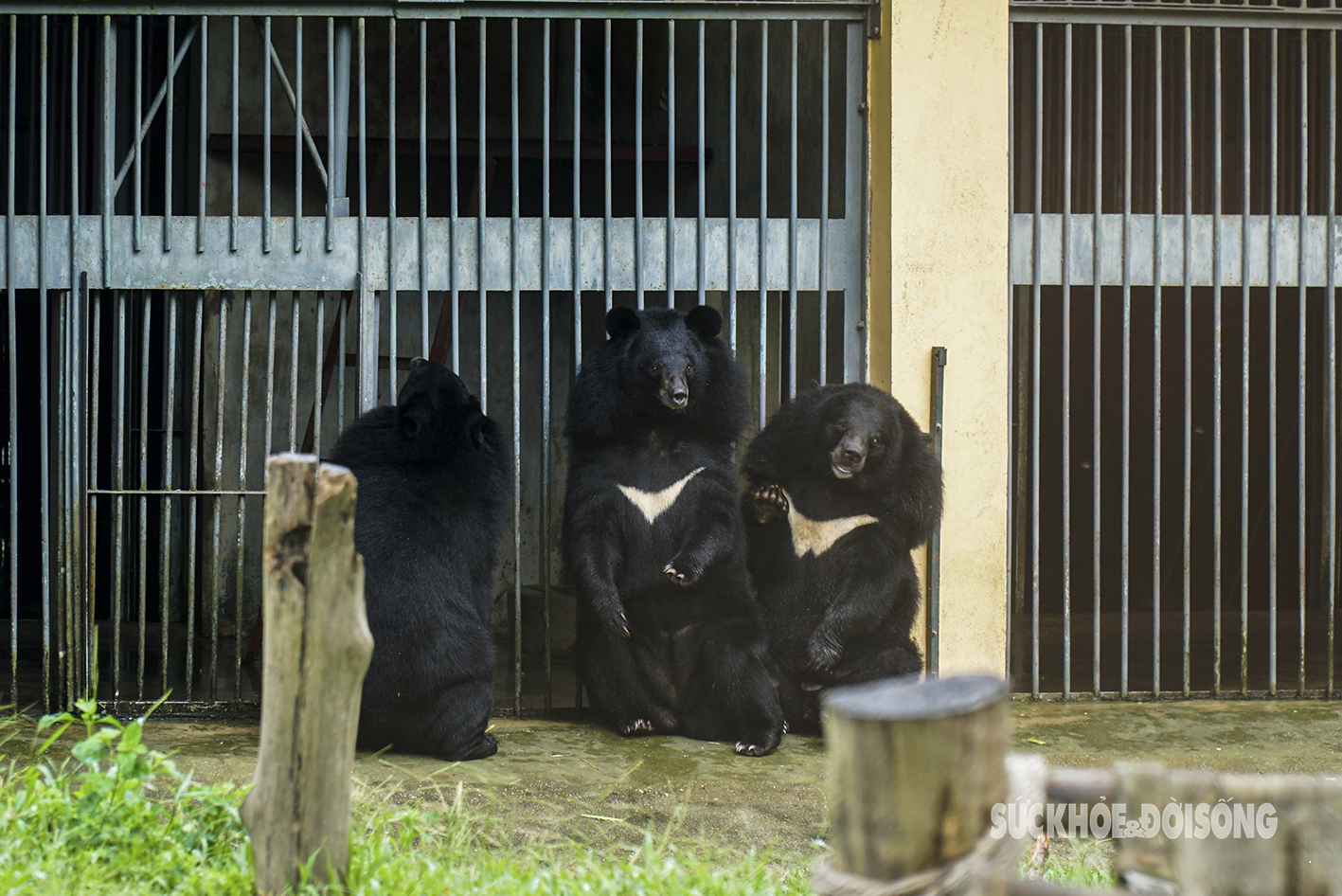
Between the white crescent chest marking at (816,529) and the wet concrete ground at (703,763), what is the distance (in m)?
0.77

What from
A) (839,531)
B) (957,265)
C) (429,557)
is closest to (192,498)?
(429,557)

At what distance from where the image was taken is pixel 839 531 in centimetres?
496

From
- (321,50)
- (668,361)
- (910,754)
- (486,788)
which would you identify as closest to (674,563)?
(668,361)

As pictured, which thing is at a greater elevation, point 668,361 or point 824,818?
point 668,361

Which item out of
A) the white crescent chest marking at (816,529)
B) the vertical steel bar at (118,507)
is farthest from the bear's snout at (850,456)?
the vertical steel bar at (118,507)

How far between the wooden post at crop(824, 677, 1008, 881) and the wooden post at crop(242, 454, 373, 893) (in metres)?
1.07

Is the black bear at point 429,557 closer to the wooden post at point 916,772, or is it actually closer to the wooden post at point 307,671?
the wooden post at point 307,671

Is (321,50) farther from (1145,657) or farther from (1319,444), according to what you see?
(1319,444)

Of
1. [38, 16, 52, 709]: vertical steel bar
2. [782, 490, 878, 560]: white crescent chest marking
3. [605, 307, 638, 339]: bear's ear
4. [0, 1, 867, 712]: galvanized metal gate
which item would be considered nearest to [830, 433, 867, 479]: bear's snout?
[782, 490, 878, 560]: white crescent chest marking

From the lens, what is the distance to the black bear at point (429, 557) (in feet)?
14.2

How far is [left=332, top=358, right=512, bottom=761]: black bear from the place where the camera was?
432 centimetres

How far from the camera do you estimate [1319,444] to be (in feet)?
26.7

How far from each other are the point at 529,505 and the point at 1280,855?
7257 millimetres

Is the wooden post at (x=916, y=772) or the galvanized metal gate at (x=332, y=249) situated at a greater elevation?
the galvanized metal gate at (x=332, y=249)
